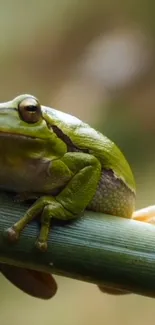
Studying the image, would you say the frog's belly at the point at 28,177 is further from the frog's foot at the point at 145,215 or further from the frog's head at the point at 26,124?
the frog's foot at the point at 145,215

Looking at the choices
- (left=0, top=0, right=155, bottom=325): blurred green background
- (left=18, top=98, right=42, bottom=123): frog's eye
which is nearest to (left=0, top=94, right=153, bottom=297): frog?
(left=18, top=98, right=42, bottom=123): frog's eye

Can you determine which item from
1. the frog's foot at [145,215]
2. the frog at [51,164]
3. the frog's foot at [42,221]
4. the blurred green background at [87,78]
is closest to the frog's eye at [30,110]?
the frog at [51,164]

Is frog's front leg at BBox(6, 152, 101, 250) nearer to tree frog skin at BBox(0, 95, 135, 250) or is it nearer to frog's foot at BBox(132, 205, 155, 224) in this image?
tree frog skin at BBox(0, 95, 135, 250)

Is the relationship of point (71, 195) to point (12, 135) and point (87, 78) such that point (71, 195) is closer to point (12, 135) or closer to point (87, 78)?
point (12, 135)

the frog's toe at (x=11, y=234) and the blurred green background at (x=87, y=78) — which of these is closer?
the frog's toe at (x=11, y=234)

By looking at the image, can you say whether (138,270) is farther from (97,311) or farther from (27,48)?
(27,48)
